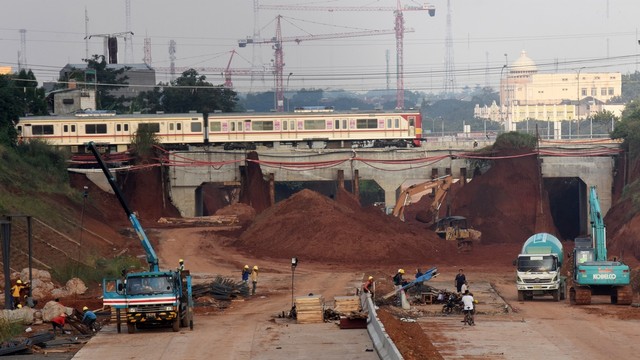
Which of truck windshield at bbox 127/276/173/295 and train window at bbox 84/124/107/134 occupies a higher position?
train window at bbox 84/124/107/134

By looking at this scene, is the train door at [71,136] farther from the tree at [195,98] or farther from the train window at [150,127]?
the tree at [195,98]

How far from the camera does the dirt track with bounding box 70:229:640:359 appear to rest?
34.7 m

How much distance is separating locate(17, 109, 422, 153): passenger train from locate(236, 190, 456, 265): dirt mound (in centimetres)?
1979

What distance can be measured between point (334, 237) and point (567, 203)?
112ft

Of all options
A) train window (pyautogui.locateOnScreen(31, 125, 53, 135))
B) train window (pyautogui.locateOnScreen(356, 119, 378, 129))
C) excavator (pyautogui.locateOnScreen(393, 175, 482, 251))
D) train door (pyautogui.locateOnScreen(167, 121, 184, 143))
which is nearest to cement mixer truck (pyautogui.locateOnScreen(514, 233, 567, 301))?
excavator (pyautogui.locateOnScreen(393, 175, 482, 251))

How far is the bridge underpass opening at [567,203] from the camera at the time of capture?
97.1 metres

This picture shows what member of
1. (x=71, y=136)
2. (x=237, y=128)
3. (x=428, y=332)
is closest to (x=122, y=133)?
(x=71, y=136)

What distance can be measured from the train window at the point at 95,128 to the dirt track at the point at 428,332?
4950cm

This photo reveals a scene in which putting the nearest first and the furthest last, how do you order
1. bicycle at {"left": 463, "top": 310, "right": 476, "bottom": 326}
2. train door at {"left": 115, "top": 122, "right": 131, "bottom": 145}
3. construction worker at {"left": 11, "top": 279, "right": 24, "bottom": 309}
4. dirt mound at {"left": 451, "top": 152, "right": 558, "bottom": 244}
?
bicycle at {"left": 463, "top": 310, "right": 476, "bottom": 326}, construction worker at {"left": 11, "top": 279, "right": 24, "bottom": 309}, dirt mound at {"left": 451, "top": 152, "right": 558, "bottom": 244}, train door at {"left": 115, "top": 122, "right": 131, "bottom": 145}

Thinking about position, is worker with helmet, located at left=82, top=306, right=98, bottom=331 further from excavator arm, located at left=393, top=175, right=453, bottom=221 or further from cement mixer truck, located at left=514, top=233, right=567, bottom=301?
excavator arm, located at left=393, top=175, right=453, bottom=221

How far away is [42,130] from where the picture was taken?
101 metres

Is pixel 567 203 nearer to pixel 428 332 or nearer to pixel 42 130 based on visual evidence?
pixel 42 130

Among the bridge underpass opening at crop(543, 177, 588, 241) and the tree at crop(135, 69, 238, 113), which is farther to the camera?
the tree at crop(135, 69, 238, 113)

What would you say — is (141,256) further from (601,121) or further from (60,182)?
(601,121)
